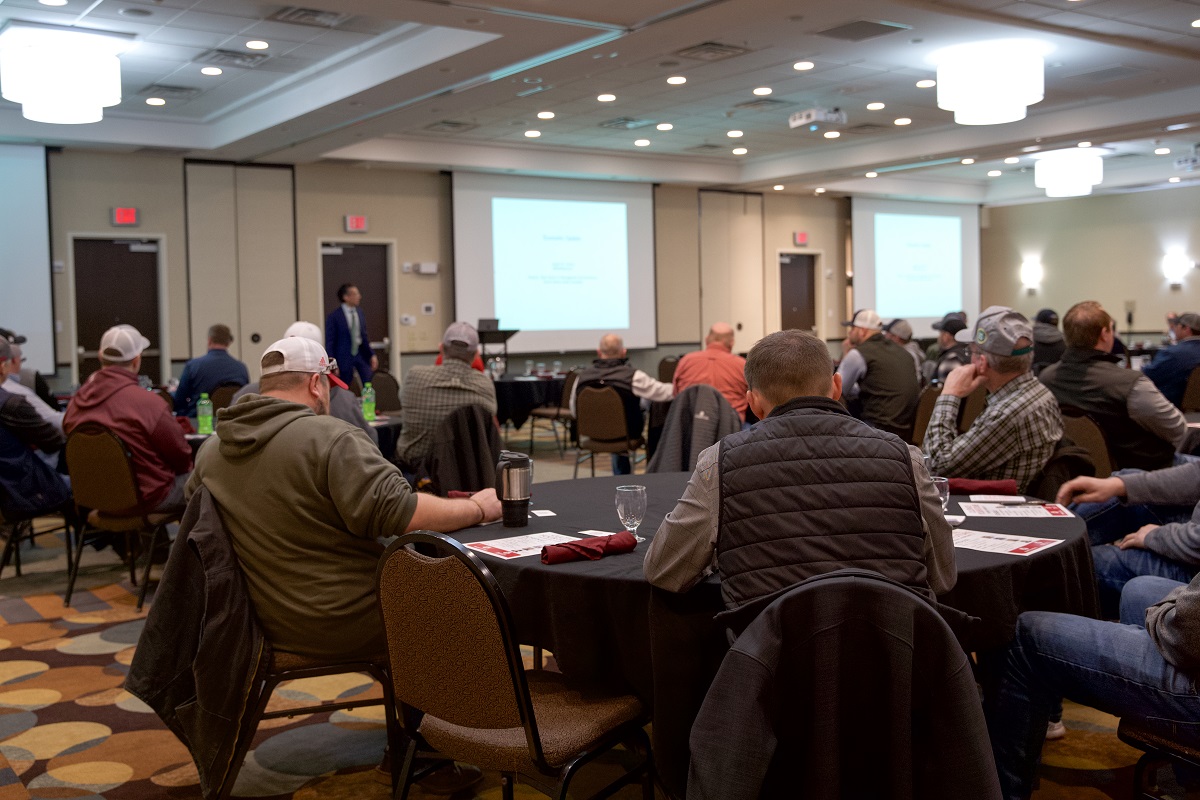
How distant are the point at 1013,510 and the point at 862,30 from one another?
5588mm

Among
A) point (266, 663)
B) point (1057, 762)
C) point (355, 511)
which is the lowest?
point (1057, 762)

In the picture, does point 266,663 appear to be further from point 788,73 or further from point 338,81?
point 788,73

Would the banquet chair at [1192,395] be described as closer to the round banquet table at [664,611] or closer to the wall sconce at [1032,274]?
the round banquet table at [664,611]

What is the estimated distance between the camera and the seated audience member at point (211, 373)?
298 inches

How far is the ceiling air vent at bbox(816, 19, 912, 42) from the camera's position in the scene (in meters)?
7.62

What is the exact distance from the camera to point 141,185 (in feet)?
38.1

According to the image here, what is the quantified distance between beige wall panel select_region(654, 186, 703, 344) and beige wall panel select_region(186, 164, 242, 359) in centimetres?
588

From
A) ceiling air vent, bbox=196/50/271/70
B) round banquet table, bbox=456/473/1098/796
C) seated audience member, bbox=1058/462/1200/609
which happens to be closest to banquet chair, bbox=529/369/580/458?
ceiling air vent, bbox=196/50/271/70

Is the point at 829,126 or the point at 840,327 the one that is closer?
the point at 829,126

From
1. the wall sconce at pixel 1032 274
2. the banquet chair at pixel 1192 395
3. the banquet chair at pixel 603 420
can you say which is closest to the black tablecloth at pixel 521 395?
the banquet chair at pixel 603 420

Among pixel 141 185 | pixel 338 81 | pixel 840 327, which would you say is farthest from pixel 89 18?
pixel 840 327

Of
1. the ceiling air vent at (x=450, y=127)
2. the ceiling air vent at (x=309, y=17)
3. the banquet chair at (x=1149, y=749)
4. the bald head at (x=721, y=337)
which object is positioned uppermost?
the ceiling air vent at (x=450, y=127)

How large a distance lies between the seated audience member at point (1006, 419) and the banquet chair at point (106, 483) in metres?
3.58

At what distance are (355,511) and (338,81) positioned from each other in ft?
23.3
